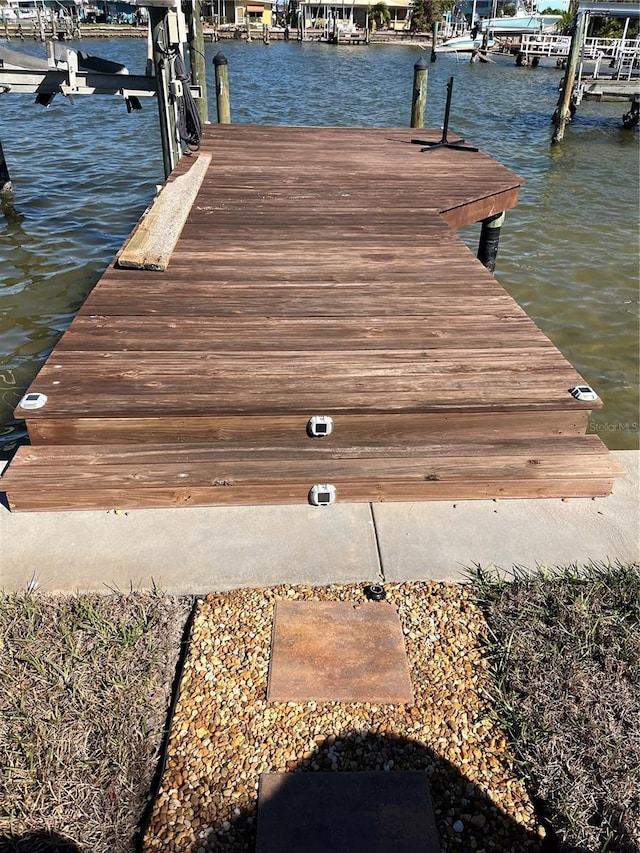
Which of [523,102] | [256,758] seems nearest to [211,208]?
[256,758]

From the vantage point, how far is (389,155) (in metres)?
8.94

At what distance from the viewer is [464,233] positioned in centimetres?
1070

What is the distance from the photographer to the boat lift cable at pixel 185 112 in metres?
7.81

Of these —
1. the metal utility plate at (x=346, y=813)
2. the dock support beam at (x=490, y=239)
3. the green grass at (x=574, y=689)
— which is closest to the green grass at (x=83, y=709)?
the metal utility plate at (x=346, y=813)

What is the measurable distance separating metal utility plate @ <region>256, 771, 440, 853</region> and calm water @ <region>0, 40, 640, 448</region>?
14.0 feet

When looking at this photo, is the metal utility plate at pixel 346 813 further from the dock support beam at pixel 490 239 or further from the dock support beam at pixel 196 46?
the dock support beam at pixel 196 46

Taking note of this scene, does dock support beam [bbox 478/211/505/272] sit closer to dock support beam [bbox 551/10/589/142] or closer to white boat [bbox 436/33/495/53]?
dock support beam [bbox 551/10/589/142]

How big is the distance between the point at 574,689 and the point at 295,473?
1.78 m

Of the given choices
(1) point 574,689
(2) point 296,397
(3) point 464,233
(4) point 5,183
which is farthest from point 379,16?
(1) point 574,689

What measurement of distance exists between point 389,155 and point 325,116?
14173 millimetres

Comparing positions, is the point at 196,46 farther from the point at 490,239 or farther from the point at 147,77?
the point at 490,239

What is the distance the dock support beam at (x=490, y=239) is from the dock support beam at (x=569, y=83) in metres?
12.7

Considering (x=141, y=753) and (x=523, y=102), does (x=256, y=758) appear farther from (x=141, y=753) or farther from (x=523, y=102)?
(x=523, y=102)

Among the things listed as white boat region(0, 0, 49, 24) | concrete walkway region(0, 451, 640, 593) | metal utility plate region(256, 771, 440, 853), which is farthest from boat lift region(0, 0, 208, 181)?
white boat region(0, 0, 49, 24)
